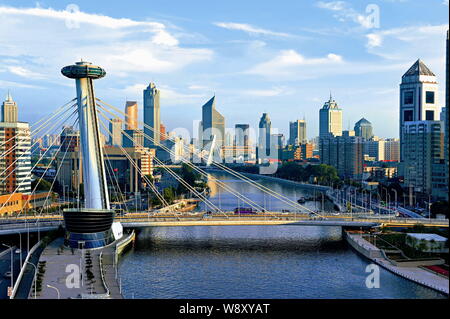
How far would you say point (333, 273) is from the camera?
773 inches

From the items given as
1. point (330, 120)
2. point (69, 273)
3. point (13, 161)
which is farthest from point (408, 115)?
point (330, 120)

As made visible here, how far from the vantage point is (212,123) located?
493ft

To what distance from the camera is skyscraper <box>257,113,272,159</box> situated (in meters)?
140

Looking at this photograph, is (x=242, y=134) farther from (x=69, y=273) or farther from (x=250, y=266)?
(x=69, y=273)

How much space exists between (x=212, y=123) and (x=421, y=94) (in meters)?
89.3

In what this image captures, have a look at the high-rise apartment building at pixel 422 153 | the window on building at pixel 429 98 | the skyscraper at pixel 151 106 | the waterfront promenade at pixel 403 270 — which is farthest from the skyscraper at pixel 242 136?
the waterfront promenade at pixel 403 270

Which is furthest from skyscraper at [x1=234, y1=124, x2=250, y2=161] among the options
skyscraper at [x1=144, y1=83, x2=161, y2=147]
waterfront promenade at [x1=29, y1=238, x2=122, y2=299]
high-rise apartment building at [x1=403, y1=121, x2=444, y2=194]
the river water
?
waterfront promenade at [x1=29, y1=238, x2=122, y2=299]

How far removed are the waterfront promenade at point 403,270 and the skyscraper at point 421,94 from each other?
44.1 meters

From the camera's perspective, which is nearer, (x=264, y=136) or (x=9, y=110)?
(x=9, y=110)

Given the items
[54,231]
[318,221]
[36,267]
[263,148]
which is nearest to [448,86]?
[36,267]

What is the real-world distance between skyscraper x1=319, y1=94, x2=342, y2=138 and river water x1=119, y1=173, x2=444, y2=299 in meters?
109

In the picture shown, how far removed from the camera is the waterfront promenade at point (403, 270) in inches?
672
